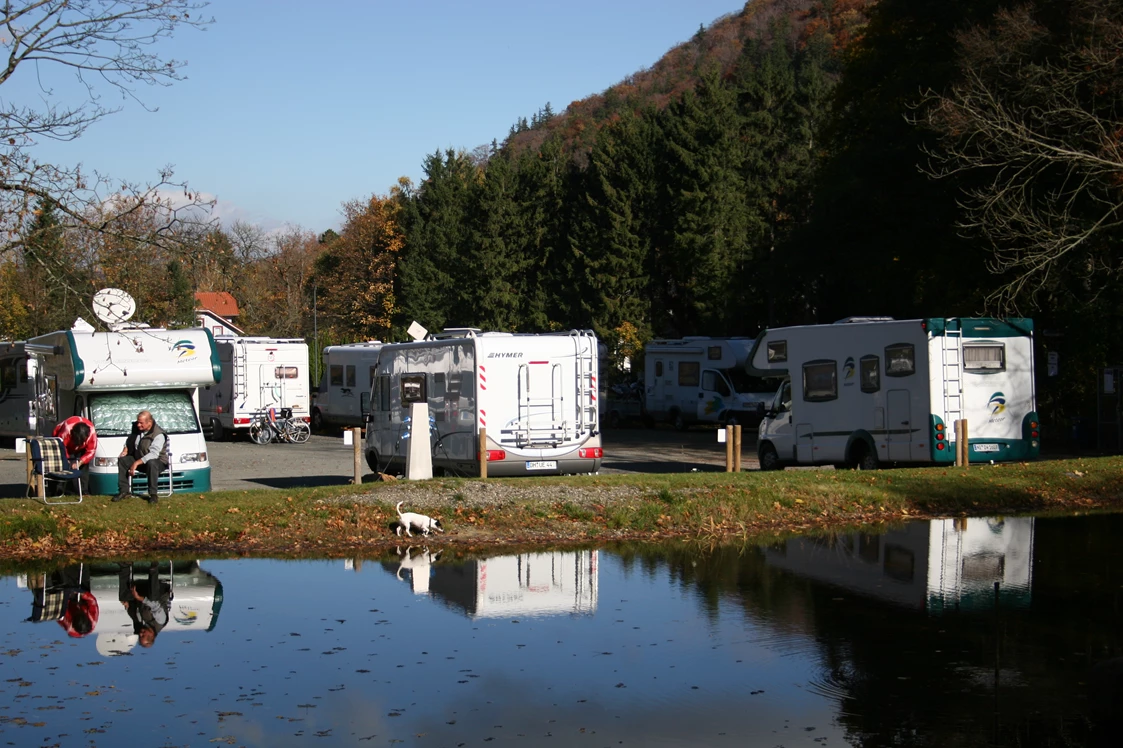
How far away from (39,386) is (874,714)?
19.0 m

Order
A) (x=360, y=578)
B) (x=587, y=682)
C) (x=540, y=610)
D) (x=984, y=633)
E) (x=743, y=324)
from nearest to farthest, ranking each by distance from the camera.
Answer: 1. (x=587, y=682)
2. (x=984, y=633)
3. (x=540, y=610)
4. (x=360, y=578)
5. (x=743, y=324)

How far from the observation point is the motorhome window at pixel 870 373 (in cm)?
2202

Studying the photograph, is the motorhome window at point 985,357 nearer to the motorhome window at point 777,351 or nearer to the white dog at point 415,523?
the motorhome window at point 777,351

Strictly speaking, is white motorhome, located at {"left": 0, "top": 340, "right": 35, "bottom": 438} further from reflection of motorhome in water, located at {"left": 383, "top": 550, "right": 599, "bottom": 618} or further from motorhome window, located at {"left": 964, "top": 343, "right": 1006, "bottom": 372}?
motorhome window, located at {"left": 964, "top": 343, "right": 1006, "bottom": 372}

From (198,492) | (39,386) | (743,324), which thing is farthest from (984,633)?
(743,324)

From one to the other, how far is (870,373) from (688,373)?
18.3m

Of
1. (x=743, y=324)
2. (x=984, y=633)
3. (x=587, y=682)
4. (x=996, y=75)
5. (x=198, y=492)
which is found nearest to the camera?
(x=587, y=682)

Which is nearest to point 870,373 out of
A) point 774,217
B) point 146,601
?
point 146,601

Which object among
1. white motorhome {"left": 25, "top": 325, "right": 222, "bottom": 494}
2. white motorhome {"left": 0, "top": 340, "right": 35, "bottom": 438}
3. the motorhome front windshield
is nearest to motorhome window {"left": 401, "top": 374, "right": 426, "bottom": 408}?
white motorhome {"left": 25, "top": 325, "right": 222, "bottom": 494}

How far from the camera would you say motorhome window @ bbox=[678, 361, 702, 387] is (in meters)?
40.1

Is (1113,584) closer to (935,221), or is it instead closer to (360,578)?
(360,578)

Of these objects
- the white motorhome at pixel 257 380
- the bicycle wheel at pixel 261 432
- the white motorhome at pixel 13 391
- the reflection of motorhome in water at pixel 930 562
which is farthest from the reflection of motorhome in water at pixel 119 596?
the white motorhome at pixel 13 391

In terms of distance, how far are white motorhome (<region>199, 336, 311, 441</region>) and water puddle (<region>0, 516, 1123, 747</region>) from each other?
80.4 feet

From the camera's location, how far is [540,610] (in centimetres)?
1116
